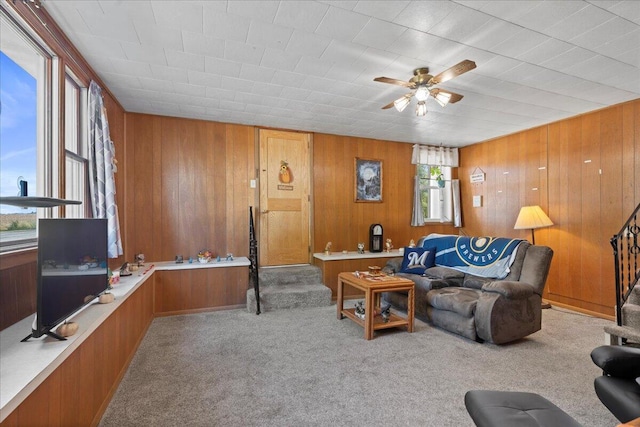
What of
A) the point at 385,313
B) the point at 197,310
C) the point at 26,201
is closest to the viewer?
the point at 26,201

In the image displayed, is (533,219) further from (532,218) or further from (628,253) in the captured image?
(628,253)

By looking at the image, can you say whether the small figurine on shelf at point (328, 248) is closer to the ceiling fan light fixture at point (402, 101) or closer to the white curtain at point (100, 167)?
the ceiling fan light fixture at point (402, 101)

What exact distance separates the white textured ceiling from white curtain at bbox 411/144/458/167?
5.86 feet

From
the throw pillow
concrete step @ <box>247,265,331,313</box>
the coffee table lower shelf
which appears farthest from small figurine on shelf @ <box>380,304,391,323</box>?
concrete step @ <box>247,265,331,313</box>

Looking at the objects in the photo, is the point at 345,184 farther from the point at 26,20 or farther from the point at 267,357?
the point at 26,20

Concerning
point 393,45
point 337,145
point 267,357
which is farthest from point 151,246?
point 393,45

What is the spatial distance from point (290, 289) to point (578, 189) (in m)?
4.29

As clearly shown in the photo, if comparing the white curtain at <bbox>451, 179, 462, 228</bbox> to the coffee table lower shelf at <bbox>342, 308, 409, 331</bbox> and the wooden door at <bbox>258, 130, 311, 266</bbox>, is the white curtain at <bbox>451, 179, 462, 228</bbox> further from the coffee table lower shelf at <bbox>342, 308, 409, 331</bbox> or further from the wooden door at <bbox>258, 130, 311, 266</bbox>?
the coffee table lower shelf at <bbox>342, 308, 409, 331</bbox>

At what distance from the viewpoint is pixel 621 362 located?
5.18 feet

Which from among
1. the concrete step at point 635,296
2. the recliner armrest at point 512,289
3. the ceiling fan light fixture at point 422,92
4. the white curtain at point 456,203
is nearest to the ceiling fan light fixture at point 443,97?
the ceiling fan light fixture at point 422,92

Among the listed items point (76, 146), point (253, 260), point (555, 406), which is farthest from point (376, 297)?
point (76, 146)

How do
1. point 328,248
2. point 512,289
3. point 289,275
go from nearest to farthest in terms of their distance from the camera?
point 512,289, point 289,275, point 328,248

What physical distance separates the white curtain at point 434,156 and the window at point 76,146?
16.6ft

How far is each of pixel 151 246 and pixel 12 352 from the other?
3.01 meters
